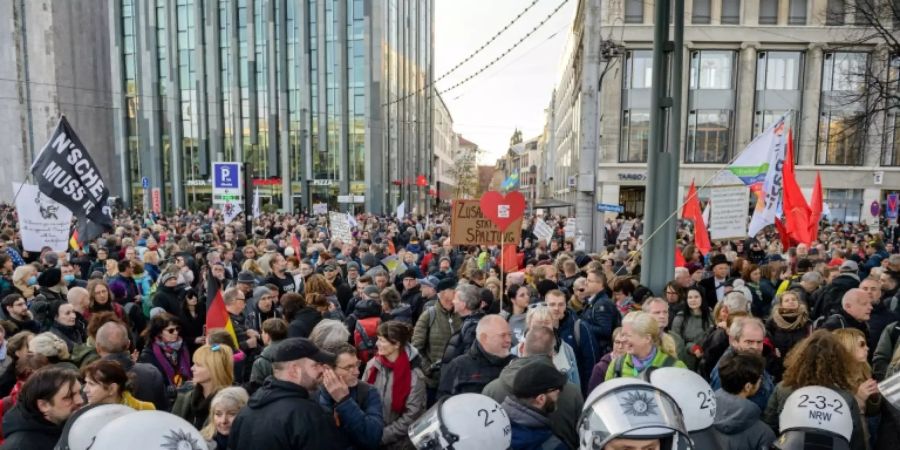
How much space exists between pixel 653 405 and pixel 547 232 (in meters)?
11.2

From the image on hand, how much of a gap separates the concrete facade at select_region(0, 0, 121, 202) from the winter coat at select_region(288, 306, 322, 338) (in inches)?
1942

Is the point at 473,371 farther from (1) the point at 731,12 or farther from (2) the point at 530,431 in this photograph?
(1) the point at 731,12

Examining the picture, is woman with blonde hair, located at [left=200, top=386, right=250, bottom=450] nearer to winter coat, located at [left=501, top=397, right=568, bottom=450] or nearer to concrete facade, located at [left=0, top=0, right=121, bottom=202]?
winter coat, located at [left=501, top=397, right=568, bottom=450]

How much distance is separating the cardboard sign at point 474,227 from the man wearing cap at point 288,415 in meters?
5.17

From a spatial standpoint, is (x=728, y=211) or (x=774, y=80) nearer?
(x=728, y=211)

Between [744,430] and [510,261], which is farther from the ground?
[744,430]

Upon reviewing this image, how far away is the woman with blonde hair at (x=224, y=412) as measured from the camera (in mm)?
3037

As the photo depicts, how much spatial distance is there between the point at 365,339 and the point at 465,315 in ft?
3.25

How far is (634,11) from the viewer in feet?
103

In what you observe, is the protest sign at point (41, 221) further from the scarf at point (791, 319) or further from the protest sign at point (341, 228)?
the scarf at point (791, 319)

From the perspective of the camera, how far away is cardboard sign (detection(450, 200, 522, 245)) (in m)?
7.86

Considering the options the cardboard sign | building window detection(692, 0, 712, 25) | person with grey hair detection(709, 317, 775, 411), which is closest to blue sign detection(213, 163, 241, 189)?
the cardboard sign

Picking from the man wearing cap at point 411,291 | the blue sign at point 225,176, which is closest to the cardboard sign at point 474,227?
the man wearing cap at point 411,291

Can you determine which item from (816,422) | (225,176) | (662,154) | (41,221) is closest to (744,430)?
(816,422)
